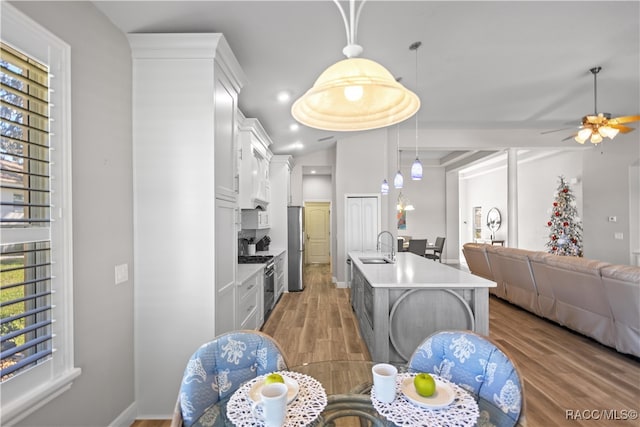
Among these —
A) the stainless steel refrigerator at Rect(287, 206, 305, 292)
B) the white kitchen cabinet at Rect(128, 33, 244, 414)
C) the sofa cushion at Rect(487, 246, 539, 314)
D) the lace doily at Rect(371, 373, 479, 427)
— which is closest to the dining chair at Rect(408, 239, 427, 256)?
the sofa cushion at Rect(487, 246, 539, 314)

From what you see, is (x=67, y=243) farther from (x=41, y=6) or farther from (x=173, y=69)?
(x=173, y=69)

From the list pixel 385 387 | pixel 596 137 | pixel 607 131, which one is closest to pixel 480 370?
pixel 385 387

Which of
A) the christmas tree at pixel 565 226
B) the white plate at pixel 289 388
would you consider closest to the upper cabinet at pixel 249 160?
the white plate at pixel 289 388

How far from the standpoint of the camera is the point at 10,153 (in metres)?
1.32

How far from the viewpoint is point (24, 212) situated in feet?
4.68

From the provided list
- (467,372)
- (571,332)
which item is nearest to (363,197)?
(571,332)

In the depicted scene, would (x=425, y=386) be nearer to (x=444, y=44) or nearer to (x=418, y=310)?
(x=418, y=310)

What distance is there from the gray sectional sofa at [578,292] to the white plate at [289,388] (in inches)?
127

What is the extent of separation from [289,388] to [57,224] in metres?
1.43

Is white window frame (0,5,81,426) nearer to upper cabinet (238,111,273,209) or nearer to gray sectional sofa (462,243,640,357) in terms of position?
upper cabinet (238,111,273,209)

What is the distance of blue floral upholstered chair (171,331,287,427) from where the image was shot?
3.84ft

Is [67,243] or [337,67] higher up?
[337,67]

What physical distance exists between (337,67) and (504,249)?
4.45 metres

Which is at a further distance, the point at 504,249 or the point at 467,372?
the point at 504,249
